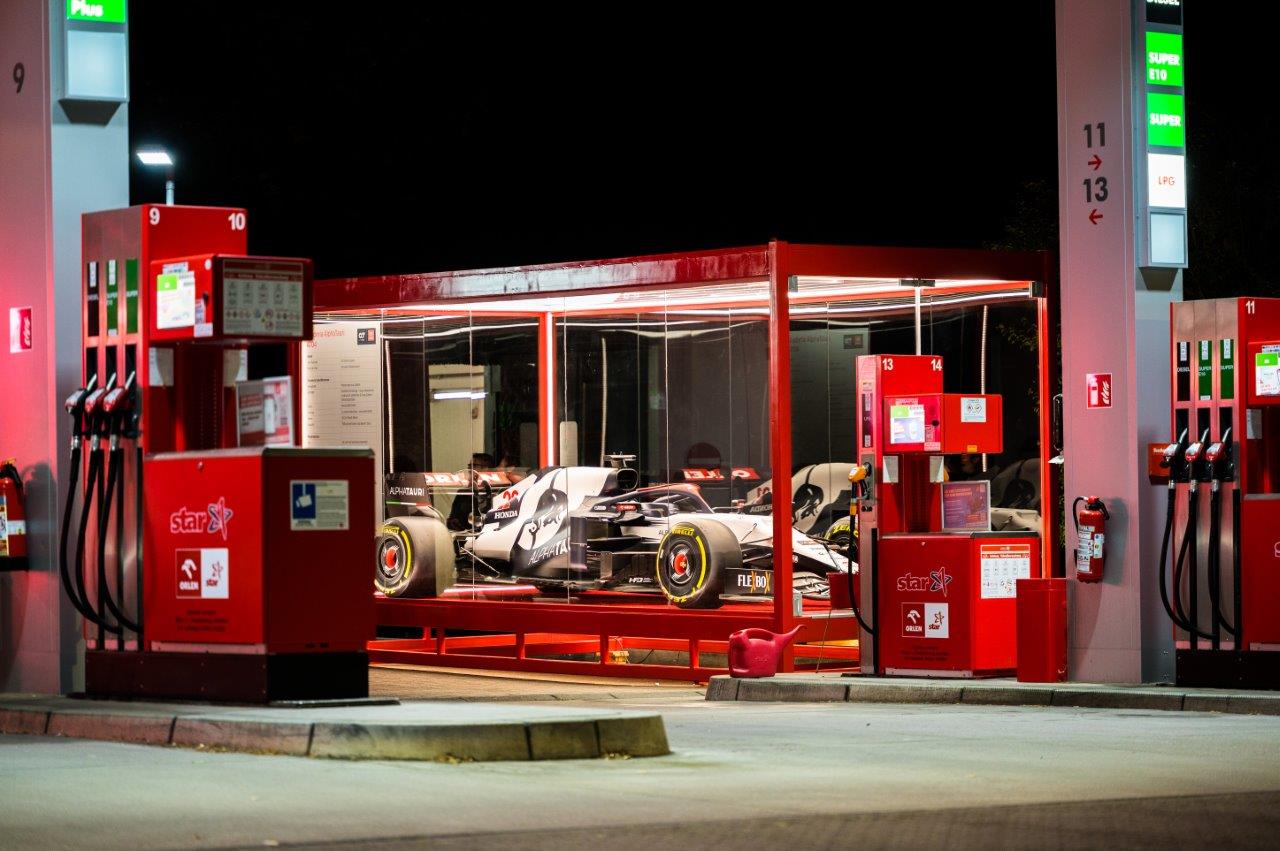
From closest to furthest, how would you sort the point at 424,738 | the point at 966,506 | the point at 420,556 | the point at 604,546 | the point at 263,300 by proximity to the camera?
1. the point at 424,738
2. the point at 263,300
3. the point at 966,506
4. the point at 604,546
5. the point at 420,556

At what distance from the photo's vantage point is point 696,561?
20125 millimetres

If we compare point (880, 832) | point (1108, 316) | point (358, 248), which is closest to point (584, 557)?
point (1108, 316)

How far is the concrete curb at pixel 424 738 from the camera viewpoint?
452 inches

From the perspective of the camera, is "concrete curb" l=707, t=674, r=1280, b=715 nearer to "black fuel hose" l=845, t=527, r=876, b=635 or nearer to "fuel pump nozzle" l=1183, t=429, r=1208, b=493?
"black fuel hose" l=845, t=527, r=876, b=635

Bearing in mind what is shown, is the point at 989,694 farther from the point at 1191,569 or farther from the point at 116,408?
the point at 116,408

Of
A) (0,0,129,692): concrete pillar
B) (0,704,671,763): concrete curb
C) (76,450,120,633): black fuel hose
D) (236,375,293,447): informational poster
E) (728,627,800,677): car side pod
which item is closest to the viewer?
(0,704,671,763): concrete curb

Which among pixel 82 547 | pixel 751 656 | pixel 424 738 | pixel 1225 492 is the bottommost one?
pixel 751 656

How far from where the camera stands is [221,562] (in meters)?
13.1

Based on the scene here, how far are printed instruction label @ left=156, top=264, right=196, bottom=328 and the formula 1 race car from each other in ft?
24.6

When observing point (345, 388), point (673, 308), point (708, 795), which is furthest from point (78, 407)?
point (345, 388)

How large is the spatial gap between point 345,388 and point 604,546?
144 inches

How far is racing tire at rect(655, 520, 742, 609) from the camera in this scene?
65.5 ft

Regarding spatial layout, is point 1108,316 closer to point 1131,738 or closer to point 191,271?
point 1131,738

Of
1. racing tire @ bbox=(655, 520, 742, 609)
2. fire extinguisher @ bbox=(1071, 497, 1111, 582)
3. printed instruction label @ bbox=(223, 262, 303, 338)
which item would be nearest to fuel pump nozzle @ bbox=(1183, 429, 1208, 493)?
fire extinguisher @ bbox=(1071, 497, 1111, 582)
